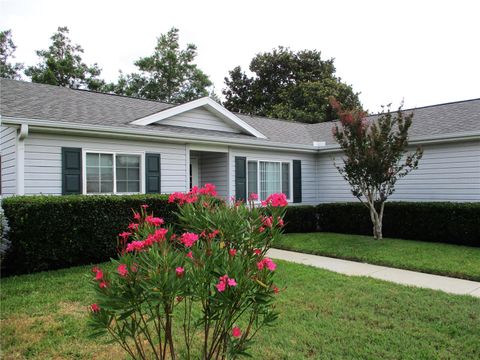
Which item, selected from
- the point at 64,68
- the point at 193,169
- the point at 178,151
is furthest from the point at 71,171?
the point at 64,68

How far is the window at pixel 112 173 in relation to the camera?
8.61 metres

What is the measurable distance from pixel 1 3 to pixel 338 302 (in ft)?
23.0

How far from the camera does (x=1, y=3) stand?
601cm

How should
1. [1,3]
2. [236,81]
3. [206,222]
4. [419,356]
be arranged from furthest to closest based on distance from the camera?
[236,81] < [1,3] < [419,356] < [206,222]

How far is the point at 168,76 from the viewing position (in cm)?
3203

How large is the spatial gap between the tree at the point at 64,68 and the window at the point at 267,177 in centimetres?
2051

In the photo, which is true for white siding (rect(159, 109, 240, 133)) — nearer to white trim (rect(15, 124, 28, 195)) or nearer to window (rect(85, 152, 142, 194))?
window (rect(85, 152, 142, 194))

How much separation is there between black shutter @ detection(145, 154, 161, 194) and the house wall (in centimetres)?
757

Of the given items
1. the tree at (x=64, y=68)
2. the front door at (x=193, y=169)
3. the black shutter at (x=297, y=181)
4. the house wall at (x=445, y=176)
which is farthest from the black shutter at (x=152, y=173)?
the tree at (x=64, y=68)

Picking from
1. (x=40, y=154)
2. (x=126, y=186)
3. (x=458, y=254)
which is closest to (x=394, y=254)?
(x=458, y=254)

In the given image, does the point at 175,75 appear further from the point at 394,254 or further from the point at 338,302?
the point at 338,302

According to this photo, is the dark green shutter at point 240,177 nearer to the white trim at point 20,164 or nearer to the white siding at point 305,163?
the white siding at point 305,163

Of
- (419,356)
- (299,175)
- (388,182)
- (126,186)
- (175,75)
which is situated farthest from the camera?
(175,75)

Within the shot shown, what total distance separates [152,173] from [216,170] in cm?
279
